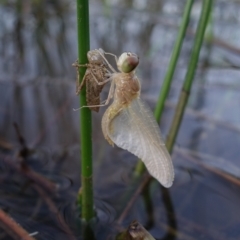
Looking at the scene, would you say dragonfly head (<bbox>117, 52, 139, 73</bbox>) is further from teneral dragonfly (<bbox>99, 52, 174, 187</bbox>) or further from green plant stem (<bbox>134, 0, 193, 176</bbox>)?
green plant stem (<bbox>134, 0, 193, 176</bbox>)

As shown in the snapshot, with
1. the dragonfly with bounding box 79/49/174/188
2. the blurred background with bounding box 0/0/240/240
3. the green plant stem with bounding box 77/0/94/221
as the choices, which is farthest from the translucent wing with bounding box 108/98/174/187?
the blurred background with bounding box 0/0/240/240

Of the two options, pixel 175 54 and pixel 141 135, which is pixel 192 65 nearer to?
pixel 175 54

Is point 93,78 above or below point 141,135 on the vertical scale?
above

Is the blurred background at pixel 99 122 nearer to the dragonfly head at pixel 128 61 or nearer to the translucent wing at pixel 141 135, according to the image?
the translucent wing at pixel 141 135

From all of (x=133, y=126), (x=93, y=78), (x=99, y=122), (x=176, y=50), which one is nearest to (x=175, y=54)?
(x=176, y=50)

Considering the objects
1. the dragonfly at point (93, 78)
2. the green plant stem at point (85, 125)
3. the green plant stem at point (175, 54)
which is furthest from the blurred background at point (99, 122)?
the dragonfly at point (93, 78)
